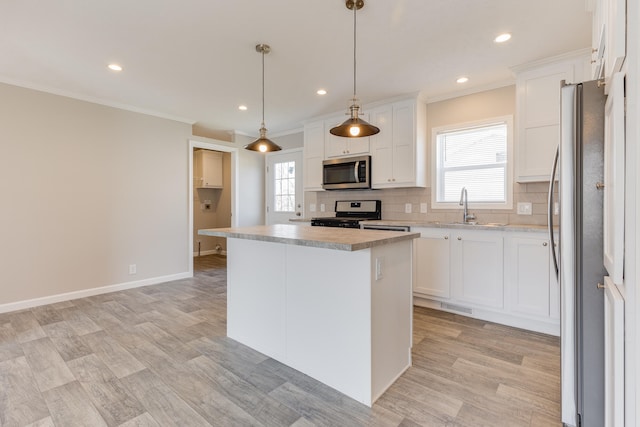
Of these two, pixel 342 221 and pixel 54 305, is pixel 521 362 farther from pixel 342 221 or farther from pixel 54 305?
pixel 54 305

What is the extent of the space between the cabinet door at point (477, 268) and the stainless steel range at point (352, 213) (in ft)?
4.08

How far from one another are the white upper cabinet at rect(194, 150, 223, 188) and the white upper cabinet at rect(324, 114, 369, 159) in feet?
9.93

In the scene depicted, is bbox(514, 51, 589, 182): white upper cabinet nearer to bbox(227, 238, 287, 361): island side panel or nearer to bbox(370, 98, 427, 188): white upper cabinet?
bbox(370, 98, 427, 188): white upper cabinet

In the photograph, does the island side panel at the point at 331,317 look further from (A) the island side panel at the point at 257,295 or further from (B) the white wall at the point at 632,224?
(B) the white wall at the point at 632,224

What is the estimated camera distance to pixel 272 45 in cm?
258

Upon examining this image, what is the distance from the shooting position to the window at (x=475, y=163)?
339 centimetres

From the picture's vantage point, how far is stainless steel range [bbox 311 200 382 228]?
405cm

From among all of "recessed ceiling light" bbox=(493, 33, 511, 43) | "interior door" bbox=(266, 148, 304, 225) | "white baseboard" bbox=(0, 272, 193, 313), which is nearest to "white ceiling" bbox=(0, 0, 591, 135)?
"recessed ceiling light" bbox=(493, 33, 511, 43)

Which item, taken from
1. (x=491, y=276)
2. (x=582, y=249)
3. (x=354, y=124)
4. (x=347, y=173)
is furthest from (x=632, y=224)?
(x=347, y=173)

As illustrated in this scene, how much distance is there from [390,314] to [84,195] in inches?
154

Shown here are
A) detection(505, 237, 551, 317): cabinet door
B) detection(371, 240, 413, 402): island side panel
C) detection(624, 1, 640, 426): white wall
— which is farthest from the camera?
detection(505, 237, 551, 317): cabinet door

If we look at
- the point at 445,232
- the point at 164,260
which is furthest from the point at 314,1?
the point at 164,260

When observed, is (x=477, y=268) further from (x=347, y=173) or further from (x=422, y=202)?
(x=347, y=173)

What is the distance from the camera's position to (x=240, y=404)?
1765 mm
